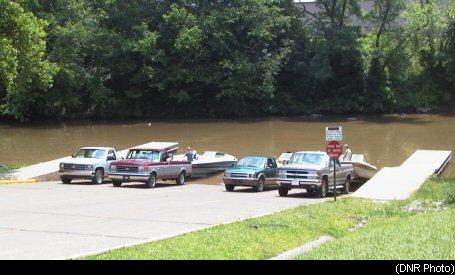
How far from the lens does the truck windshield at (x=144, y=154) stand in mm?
28234

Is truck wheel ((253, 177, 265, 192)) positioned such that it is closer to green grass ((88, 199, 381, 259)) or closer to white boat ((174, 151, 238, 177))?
white boat ((174, 151, 238, 177))

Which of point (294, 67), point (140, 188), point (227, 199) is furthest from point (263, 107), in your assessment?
point (227, 199)

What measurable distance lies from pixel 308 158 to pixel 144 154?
7760 mm

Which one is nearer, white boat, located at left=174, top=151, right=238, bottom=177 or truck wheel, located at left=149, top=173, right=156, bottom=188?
truck wheel, located at left=149, top=173, right=156, bottom=188

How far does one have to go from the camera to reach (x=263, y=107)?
6266 centimetres

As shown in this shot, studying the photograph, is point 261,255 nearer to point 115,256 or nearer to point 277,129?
point 115,256

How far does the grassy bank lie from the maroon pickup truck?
11707 millimetres

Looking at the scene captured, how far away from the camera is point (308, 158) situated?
25.1 meters

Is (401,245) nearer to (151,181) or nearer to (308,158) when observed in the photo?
(308,158)

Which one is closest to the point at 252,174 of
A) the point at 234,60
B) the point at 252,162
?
the point at 252,162

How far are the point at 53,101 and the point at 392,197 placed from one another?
46447 mm

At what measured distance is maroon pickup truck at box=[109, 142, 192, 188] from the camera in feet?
88.8

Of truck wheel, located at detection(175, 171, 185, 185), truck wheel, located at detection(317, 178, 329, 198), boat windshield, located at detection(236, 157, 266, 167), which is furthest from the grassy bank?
truck wheel, located at detection(175, 171, 185, 185)
